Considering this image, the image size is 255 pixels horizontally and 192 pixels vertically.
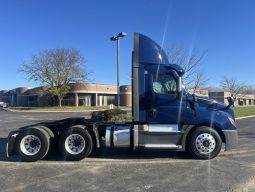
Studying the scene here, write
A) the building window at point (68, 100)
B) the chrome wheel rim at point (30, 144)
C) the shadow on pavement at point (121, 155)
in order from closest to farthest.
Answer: the chrome wheel rim at point (30, 144)
the shadow on pavement at point (121, 155)
the building window at point (68, 100)

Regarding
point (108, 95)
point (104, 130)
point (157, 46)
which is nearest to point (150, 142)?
point (104, 130)

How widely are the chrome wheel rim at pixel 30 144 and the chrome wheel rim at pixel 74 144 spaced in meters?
0.79

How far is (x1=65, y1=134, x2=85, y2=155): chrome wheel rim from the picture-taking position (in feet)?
28.9

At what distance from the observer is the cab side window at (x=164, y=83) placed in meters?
9.05

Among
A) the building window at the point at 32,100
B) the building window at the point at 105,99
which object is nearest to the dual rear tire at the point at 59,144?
the building window at the point at 105,99

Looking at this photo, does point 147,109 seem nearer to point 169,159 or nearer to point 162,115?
point 162,115

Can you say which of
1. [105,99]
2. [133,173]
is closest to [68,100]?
[105,99]

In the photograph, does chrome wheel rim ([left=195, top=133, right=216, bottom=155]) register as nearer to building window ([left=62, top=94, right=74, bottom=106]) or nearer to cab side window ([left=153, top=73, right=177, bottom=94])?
cab side window ([left=153, top=73, right=177, bottom=94])

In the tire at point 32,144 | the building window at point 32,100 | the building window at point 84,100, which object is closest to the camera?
the tire at point 32,144

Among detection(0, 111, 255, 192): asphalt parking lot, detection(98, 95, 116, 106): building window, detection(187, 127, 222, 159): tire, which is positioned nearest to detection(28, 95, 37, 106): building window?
detection(98, 95, 116, 106): building window

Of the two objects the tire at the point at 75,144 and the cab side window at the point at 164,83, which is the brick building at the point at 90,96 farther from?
the cab side window at the point at 164,83

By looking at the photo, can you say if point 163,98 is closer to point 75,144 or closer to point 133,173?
point 133,173

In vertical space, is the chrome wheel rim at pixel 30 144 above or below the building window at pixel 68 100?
below

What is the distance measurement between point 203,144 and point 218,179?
2.21m
